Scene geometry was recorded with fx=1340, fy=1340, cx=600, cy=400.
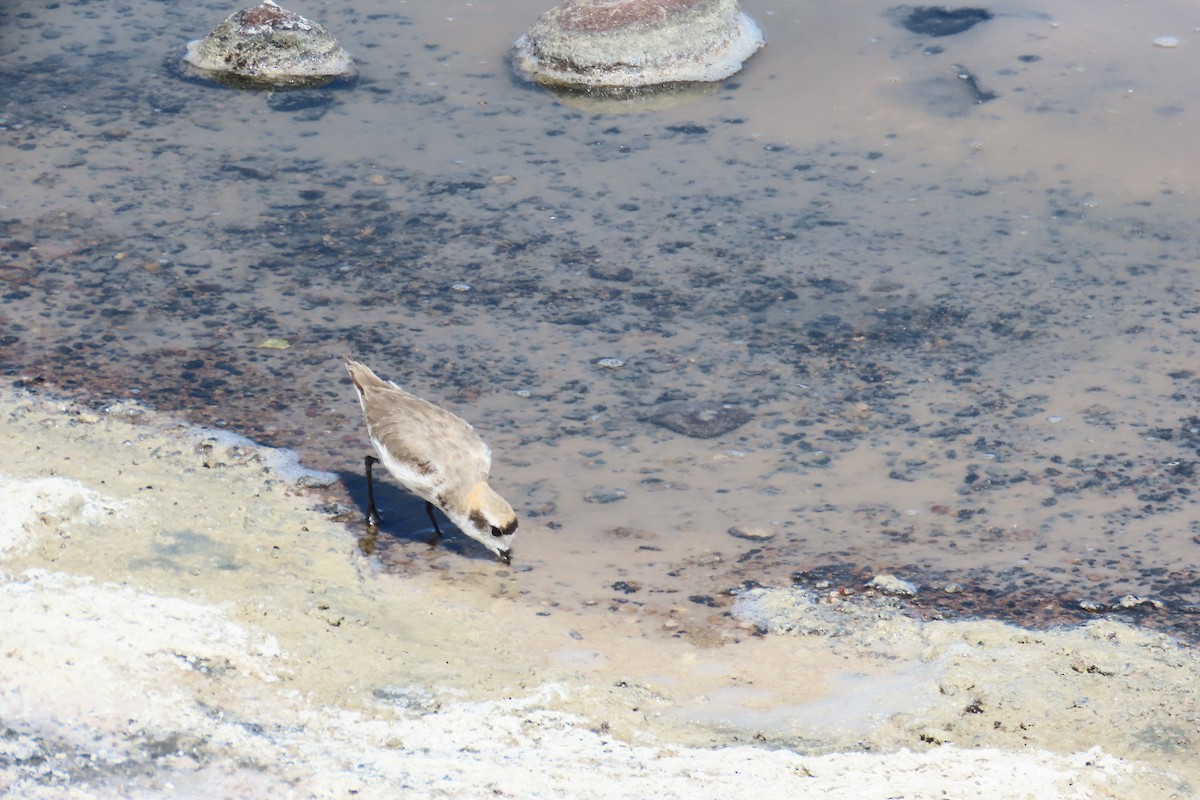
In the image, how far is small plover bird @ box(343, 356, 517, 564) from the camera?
5328mm

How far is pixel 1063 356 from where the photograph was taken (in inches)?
277

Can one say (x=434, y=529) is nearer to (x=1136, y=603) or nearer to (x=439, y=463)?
(x=439, y=463)

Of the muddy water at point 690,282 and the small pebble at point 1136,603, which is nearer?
the small pebble at point 1136,603

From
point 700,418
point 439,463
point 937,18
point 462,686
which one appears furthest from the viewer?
point 937,18

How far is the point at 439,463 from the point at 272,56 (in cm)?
594

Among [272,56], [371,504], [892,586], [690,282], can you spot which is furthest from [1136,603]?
[272,56]

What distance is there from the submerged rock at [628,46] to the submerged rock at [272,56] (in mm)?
1464

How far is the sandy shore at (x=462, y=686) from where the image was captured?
3.94 m

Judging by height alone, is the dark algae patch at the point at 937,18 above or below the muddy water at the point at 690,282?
above

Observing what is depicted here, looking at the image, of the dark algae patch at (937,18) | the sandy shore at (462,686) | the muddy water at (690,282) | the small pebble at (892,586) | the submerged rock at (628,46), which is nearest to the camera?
the sandy shore at (462,686)

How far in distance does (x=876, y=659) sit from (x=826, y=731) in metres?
0.54

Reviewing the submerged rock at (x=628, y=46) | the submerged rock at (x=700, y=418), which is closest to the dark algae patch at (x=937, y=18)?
the submerged rock at (x=628, y=46)

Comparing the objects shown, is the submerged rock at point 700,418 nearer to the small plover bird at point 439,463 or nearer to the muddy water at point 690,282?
the muddy water at point 690,282

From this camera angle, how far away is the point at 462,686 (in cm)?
451
